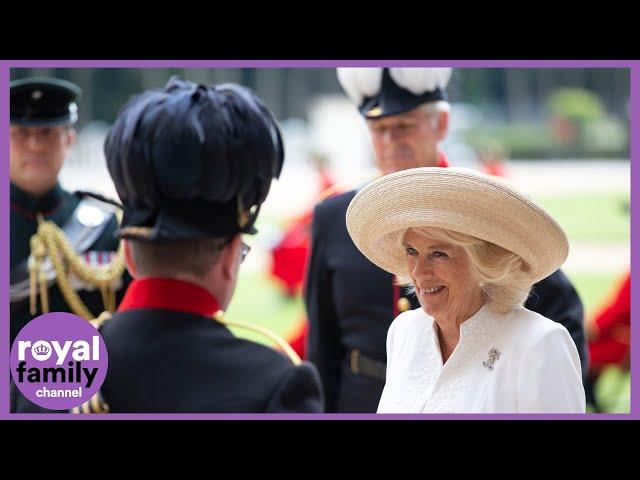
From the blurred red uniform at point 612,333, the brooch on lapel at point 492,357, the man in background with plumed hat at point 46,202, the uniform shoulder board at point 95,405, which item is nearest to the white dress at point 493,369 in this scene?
the brooch on lapel at point 492,357

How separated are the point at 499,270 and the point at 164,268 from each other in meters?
0.65

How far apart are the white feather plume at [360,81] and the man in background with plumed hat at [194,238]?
921 millimetres

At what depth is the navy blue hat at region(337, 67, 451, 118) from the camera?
9.37 feet

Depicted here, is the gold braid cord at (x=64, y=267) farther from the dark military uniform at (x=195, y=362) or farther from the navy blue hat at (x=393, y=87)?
the dark military uniform at (x=195, y=362)

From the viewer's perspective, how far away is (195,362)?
1.99 meters

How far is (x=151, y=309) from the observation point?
2000 millimetres

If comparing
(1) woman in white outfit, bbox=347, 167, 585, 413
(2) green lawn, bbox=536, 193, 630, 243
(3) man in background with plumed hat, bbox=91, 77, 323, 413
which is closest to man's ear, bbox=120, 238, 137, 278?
(3) man in background with plumed hat, bbox=91, 77, 323, 413

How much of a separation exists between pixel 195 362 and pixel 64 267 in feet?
4.12

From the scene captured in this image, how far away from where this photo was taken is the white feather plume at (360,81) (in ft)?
9.51

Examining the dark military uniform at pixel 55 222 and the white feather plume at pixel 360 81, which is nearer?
the white feather plume at pixel 360 81

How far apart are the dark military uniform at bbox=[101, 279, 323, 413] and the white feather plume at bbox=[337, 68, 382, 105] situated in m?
1.09

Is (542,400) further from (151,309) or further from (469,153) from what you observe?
(469,153)

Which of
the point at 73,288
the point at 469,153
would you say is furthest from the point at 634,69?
the point at 469,153
